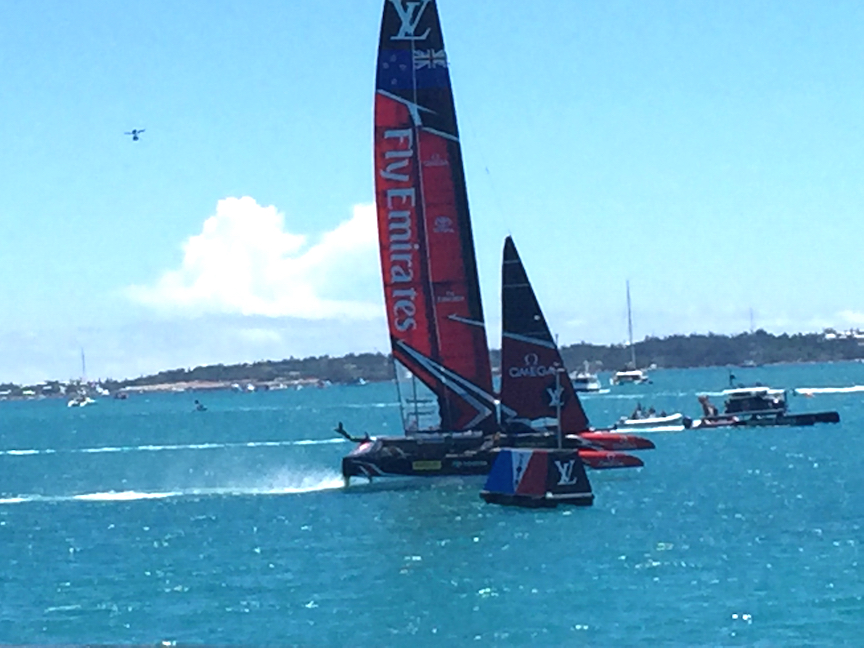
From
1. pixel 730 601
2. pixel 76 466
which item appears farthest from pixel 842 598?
pixel 76 466

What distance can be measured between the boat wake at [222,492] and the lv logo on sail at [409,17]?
41.7 ft

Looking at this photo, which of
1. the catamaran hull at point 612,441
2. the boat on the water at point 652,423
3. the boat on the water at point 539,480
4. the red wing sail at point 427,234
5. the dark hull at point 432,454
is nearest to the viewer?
the boat on the water at point 539,480

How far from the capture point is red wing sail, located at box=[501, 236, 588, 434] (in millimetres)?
49938

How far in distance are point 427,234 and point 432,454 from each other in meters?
6.38

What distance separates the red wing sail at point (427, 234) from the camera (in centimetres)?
5162

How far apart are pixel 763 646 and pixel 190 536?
764 inches

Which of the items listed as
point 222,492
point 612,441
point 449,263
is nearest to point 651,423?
point 612,441

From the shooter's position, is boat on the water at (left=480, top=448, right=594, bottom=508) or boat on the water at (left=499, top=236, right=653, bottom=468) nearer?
boat on the water at (left=480, top=448, right=594, bottom=508)

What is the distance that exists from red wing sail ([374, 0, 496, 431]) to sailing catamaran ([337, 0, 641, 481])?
0.03 m

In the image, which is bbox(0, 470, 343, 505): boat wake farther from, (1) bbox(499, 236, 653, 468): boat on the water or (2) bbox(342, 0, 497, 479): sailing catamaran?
(1) bbox(499, 236, 653, 468): boat on the water

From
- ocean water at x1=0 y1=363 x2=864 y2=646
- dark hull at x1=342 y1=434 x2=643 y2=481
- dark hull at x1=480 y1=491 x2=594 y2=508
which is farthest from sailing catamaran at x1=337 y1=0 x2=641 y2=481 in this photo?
dark hull at x1=480 y1=491 x2=594 y2=508

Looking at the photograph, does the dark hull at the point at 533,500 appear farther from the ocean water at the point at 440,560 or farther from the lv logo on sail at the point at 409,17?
the lv logo on sail at the point at 409,17

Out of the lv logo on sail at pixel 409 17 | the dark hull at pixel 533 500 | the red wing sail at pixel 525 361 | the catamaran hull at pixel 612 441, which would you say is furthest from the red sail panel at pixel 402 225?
the dark hull at pixel 533 500

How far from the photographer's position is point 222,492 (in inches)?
2194
